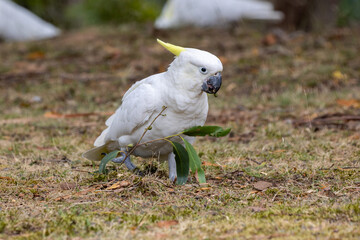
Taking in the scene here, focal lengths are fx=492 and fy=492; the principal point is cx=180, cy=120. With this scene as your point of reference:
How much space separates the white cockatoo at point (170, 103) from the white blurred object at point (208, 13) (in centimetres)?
626

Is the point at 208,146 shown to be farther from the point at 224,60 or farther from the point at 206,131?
the point at 224,60

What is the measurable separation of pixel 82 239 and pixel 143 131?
813 mm

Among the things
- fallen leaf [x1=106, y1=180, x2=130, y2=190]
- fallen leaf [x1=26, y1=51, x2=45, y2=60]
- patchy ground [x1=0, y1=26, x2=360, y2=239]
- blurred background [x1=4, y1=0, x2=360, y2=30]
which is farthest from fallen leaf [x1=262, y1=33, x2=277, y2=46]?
fallen leaf [x1=106, y1=180, x2=130, y2=190]

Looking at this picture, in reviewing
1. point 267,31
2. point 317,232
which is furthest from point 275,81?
point 317,232

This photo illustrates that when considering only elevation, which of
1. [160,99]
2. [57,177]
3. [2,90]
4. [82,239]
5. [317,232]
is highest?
[160,99]

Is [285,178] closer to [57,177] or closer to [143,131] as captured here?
[143,131]

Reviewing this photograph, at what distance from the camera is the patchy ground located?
6.81 ft

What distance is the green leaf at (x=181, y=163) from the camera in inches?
99.0

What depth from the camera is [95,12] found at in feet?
33.9

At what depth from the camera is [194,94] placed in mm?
2416

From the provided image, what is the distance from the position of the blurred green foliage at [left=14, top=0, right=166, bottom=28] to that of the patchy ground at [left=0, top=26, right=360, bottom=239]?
6.25ft

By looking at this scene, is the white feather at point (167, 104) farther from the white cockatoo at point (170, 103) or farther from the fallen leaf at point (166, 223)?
the fallen leaf at point (166, 223)

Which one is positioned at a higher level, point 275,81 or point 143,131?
point 143,131

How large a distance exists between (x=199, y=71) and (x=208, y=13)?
6.78 meters
